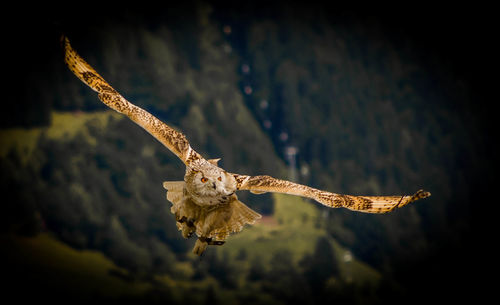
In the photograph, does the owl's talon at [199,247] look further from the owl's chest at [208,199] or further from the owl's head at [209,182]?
the owl's head at [209,182]

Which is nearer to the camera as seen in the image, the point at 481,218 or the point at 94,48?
the point at 94,48

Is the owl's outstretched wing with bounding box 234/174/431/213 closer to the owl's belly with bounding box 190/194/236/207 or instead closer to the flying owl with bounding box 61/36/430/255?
the flying owl with bounding box 61/36/430/255

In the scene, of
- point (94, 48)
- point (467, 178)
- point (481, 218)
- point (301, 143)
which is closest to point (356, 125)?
point (301, 143)

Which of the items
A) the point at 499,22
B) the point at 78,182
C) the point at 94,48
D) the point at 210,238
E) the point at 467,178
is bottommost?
the point at 210,238

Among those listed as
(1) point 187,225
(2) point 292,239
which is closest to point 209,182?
(1) point 187,225

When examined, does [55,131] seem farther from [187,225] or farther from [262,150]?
[187,225]

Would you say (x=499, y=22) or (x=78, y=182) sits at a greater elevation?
(x=499, y=22)

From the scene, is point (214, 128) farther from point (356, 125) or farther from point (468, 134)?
point (468, 134)
